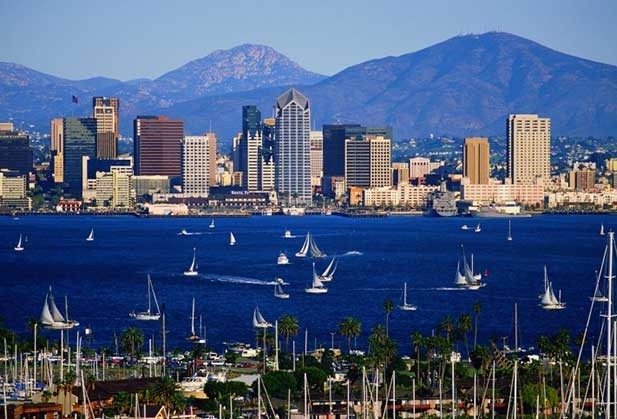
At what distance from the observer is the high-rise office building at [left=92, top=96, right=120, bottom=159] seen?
17175cm

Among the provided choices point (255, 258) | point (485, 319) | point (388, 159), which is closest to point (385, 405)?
point (485, 319)

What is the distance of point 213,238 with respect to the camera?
99.6 metres

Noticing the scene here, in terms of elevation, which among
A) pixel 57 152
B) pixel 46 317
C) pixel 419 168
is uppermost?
pixel 57 152

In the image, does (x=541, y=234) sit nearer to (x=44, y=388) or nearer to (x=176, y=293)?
(x=176, y=293)

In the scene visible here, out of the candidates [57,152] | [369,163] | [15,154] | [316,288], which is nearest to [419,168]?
[369,163]

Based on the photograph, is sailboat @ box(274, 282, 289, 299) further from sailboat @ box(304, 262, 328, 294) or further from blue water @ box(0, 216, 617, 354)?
sailboat @ box(304, 262, 328, 294)

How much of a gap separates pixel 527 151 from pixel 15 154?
5116cm

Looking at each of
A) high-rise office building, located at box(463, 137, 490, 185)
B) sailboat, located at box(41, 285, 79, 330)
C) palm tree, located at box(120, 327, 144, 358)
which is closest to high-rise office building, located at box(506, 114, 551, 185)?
Answer: high-rise office building, located at box(463, 137, 490, 185)

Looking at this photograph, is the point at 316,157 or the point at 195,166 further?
the point at 316,157

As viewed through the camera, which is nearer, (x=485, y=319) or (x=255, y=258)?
(x=485, y=319)

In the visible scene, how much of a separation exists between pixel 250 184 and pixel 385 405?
442 feet

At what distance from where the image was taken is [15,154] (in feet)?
536

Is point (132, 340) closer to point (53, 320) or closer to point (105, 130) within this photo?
point (53, 320)

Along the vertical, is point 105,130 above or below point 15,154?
above
